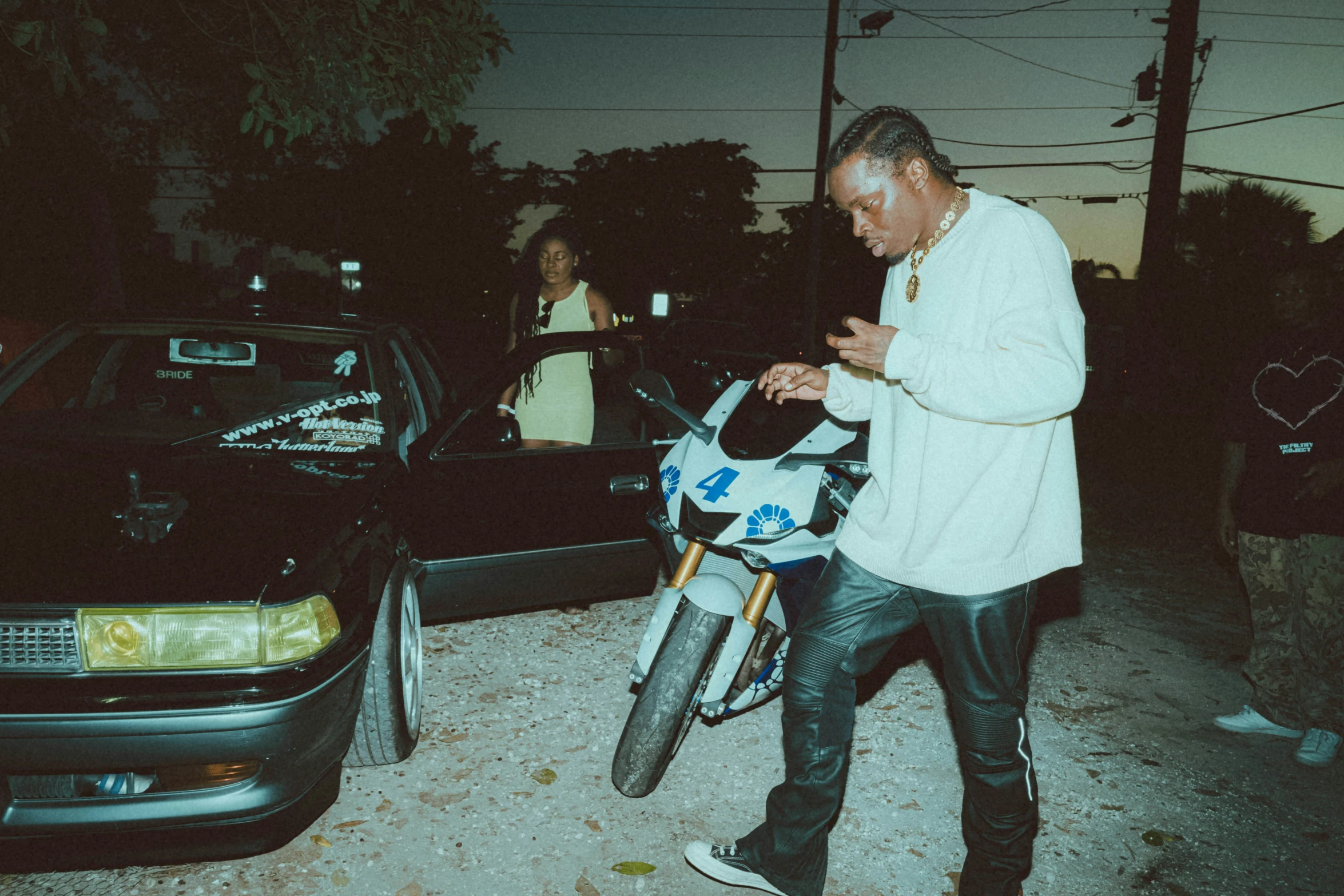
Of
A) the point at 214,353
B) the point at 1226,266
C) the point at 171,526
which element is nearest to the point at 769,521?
the point at 171,526

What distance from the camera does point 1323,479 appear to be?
349 centimetres

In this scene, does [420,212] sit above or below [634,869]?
above

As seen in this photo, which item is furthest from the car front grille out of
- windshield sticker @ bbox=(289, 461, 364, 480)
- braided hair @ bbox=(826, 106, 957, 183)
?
braided hair @ bbox=(826, 106, 957, 183)

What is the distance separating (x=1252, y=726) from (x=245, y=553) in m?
4.33

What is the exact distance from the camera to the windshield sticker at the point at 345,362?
3.71m

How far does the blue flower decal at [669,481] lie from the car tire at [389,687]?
102 cm

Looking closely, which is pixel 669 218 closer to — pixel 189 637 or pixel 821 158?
pixel 821 158

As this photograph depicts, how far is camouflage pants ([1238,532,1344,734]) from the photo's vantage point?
365 cm

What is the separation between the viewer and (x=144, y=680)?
2.17m

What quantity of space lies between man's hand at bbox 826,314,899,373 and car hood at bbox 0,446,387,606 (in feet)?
5.27

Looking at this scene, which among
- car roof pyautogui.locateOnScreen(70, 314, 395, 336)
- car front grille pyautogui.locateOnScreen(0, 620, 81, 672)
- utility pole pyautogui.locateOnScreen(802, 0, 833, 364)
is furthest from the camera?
utility pole pyautogui.locateOnScreen(802, 0, 833, 364)

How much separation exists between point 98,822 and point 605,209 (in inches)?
1912

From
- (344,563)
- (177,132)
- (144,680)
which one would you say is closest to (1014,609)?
(344,563)

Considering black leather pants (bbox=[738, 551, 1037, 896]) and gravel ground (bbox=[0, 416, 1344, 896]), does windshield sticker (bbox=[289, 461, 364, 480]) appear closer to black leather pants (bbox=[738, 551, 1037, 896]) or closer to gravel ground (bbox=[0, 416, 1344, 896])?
gravel ground (bbox=[0, 416, 1344, 896])
